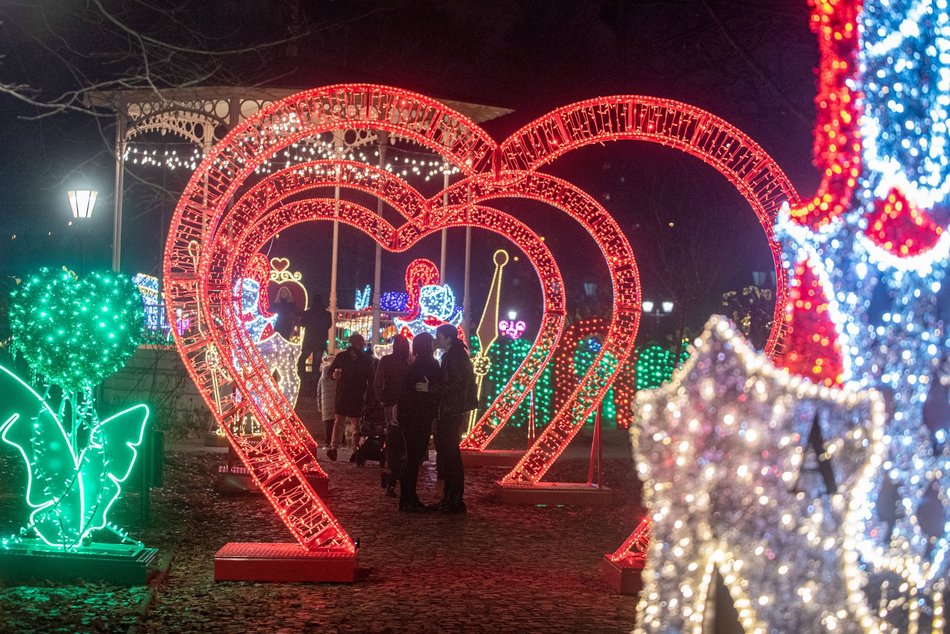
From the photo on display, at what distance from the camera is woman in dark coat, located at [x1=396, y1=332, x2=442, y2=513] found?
1205cm

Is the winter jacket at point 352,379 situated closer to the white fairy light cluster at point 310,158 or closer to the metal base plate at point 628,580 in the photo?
the white fairy light cluster at point 310,158

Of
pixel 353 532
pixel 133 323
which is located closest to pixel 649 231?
pixel 353 532

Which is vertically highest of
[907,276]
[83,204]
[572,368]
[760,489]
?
[83,204]

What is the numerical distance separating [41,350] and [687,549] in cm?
576

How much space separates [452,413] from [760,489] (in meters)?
8.45

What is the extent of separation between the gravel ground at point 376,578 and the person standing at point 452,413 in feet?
1.08

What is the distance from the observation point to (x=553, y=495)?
12.7 metres

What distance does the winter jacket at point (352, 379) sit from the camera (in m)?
15.2

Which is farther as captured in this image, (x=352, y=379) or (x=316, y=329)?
(x=316, y=329)

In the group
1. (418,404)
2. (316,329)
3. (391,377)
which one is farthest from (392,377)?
(316,329)

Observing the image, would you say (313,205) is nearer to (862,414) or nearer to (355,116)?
(355,116)

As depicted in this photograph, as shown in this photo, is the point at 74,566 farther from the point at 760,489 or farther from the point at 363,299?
the point at 363,299

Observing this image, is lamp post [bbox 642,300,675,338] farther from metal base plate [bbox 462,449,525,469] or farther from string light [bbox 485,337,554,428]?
metal base plate [bbox 462,449,525,469]

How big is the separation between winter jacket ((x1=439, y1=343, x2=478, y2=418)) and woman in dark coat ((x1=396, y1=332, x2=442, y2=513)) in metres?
0.09
